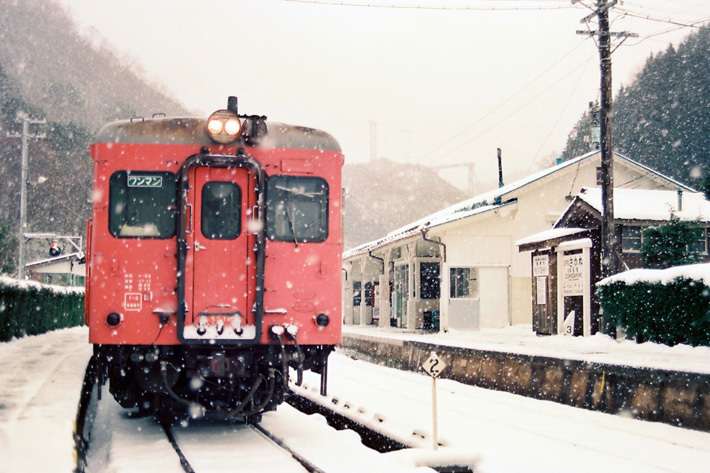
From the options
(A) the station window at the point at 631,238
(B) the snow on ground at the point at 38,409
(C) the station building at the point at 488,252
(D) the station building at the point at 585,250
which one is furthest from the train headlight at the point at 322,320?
(C) the station building at the point at 488,252

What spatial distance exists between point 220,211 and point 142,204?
78cm

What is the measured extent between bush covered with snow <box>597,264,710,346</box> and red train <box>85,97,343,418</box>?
7440 millimetres

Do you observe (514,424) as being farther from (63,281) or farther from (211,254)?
(63,281)

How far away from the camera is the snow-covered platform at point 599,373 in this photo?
8.90 meters

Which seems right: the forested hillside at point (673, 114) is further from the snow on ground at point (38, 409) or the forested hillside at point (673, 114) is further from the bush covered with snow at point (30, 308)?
the snow on ground at point (38, 409)

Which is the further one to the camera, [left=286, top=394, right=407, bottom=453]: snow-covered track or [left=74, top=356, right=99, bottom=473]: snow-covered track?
[left=286, top=394, right=407, bottom=453]: snow-covered track

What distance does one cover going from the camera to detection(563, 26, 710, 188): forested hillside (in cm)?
4322

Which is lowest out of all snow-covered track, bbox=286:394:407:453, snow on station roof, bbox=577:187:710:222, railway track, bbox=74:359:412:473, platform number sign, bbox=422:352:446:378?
snow-covered track, bbox=286:394:407:453

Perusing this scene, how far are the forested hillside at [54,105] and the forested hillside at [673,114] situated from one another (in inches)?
1340

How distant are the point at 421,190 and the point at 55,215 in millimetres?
84410

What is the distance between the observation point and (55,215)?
5616 cm

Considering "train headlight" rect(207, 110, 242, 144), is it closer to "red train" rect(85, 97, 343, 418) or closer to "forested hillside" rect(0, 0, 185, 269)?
"red train" rect(85, 97, 343, 418)

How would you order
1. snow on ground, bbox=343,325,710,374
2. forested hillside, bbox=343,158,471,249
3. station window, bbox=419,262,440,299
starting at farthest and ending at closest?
forested hillside, bbox=343,158,471,249, station window, bbox=419,262,440,299, snow on ground, bbox=343,325,710,374

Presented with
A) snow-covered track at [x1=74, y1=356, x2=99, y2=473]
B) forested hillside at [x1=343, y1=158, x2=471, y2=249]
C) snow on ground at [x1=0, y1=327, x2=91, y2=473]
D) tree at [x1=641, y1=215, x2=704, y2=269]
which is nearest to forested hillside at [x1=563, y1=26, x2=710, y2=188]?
tree at [x1=641, y1=215, x2=704, y2=269]
